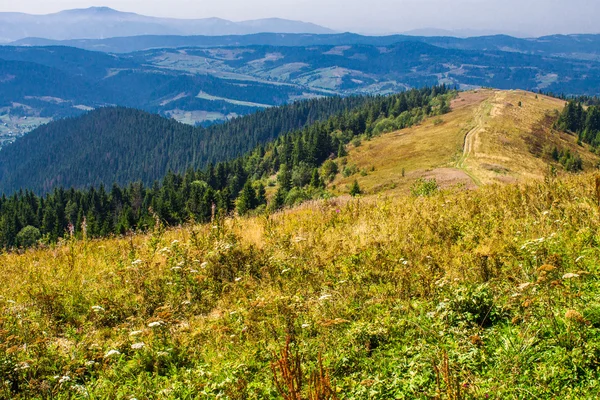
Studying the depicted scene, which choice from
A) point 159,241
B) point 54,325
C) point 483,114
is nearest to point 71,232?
point 159,241

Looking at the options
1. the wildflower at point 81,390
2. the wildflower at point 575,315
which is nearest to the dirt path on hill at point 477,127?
the wildflower at point 575,315

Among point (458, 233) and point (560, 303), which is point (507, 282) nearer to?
point (560, 303)

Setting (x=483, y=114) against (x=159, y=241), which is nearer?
(x=159, y=241)

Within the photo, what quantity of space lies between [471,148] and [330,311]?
79459 millimetres

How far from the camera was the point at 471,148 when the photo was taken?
7794 cm

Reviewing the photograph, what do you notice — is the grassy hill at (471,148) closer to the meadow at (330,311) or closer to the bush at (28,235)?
the meadow at (330,311)

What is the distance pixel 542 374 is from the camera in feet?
13.8

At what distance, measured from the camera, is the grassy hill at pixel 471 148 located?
2420 inches

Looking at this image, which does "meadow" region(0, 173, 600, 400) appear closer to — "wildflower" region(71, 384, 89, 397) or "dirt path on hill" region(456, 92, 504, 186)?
"wildflower" region(71, 384, 89, 397)

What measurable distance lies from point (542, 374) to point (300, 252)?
5.04 m

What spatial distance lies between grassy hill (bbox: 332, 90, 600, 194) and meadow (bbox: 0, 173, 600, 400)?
3727 cm

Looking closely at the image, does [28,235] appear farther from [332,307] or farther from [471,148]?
[332,307]

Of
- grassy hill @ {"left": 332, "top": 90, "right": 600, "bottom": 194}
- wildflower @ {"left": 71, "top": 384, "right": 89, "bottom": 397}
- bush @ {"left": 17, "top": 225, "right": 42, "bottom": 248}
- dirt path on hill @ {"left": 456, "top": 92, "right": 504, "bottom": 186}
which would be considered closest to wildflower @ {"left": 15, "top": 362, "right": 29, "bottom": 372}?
wildflower @ {"left": 71, "top": 384, "right": 89, "bottom": 397}

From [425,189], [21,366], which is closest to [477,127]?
[425,189]
